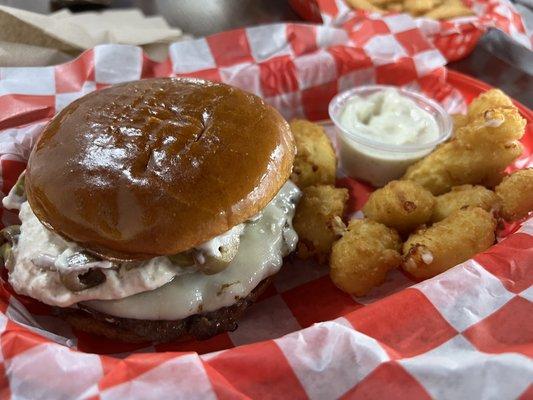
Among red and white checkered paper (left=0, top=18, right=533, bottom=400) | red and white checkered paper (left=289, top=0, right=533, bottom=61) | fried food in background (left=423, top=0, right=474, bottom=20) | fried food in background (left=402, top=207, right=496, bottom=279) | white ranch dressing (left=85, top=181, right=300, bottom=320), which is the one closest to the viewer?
red and white checkered paper (left=0, top=18, right=533, bottom=400)

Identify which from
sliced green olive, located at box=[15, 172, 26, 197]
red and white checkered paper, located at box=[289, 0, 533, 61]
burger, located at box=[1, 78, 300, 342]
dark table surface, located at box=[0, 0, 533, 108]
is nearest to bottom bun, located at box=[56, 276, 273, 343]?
burger, located at box=[1, 78, 300, 342]

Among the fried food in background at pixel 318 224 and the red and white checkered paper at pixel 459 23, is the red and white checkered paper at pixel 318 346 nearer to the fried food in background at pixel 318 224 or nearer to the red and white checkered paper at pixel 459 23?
the fried food in background at pixel 318 224

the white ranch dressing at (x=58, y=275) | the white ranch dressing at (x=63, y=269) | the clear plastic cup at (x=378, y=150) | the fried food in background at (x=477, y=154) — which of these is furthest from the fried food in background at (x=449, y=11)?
the white ranch dressing at (x=58, y=275)

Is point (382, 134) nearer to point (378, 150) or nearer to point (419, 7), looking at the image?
point (378, 150)

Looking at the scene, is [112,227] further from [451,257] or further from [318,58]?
[318,58]

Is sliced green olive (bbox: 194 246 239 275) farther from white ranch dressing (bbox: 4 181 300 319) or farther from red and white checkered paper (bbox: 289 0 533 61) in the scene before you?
red and white checkered paper (bbox: 289 0 533 61)

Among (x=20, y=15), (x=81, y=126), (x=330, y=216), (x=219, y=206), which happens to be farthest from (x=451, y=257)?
(x=20, y=15)
